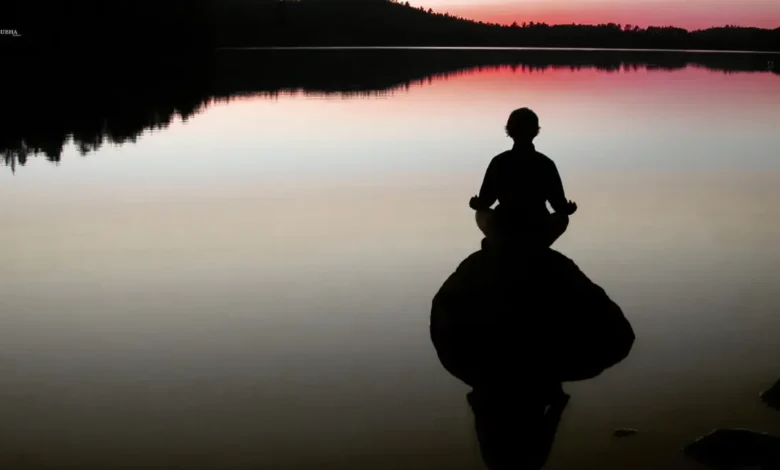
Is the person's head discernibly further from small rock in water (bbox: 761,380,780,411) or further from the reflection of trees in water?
the reflection of trees in water

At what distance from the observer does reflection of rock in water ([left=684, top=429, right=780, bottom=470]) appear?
553cm

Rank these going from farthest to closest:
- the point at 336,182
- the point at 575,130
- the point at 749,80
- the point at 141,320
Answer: the point at 749,80, the point at 575,130, the point at 336,182, the point at 141,320

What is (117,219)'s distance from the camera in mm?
14781

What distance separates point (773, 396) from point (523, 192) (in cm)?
266

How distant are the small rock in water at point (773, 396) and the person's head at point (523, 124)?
2.86 meters

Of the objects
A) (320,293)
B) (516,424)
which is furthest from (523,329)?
(320,293)

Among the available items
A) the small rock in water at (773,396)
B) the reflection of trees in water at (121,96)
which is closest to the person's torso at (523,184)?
the small rock in water at (773,396)

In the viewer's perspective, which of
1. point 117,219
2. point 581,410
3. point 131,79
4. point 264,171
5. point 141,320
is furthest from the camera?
point 131,79

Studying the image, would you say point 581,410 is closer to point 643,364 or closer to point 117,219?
point 643,364

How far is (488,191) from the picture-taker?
311 inches

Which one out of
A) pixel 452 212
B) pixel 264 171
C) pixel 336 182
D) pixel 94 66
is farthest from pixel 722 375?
pixel 94 66

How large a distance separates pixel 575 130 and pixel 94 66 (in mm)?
52120

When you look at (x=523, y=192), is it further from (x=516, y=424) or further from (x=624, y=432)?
(x=624, y=432)

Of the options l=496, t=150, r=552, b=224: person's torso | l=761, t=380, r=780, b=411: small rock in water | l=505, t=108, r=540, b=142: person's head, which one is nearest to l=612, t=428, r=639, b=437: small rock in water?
l=761, t=380, r=780, b=411: small rock in water
